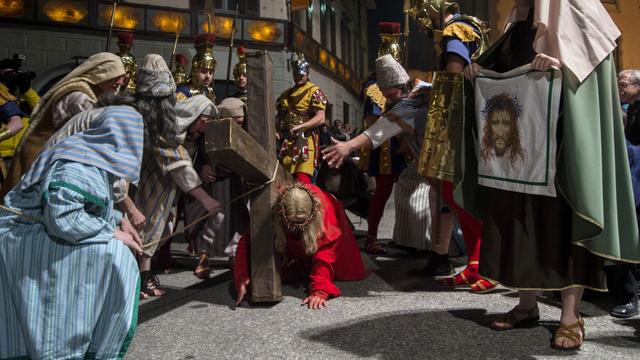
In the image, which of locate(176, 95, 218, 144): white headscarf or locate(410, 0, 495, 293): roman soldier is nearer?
locate(410, 0, 495, 293): roman soldier

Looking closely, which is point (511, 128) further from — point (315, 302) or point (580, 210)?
point (315, 302)

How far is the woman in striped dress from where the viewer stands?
195 cm

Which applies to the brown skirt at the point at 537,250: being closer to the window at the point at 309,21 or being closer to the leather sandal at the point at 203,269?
the leather sandal at the point at 203,269

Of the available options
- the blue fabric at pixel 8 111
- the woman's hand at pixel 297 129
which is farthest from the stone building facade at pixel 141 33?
the blue fabric at pixel 8 111

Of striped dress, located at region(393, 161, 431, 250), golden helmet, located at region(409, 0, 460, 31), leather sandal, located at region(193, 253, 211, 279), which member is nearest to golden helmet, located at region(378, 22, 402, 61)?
striped dress, located at region(393, 161, 431, 250)

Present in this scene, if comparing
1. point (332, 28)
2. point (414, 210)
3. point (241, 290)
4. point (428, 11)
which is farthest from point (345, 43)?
point (241, 290)

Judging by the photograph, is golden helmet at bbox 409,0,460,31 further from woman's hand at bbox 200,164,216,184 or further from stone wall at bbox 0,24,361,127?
stone wall at bbox 0,24,361,127

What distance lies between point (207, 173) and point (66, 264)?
101 inches

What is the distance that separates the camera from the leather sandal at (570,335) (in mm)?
2422

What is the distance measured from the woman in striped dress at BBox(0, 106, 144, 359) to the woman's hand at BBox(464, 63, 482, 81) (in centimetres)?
183

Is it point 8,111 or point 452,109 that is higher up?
point 8,111

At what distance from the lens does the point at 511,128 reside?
8.55ft

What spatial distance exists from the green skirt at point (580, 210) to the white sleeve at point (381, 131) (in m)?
1.19

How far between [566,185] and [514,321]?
785 mm
